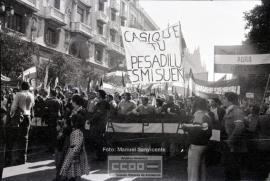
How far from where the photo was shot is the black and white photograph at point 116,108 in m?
5.20

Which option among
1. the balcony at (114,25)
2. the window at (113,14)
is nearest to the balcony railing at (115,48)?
the balcony at (114,25)

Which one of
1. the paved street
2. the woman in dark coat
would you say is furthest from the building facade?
the woman in dark coat

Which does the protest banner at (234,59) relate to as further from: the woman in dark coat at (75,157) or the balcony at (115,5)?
the woman in dark coat at (75,157)

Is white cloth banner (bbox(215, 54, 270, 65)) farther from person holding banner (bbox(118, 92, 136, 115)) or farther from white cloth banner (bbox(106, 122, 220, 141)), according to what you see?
person holding banner (bbox(118, 92, 136, 115))

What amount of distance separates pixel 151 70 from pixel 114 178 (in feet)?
7.87

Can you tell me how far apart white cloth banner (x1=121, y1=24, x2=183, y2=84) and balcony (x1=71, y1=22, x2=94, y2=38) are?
1.49 m

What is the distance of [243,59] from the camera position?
7.91 metres

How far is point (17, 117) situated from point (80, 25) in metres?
2.81

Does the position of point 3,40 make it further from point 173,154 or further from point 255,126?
point 255,126

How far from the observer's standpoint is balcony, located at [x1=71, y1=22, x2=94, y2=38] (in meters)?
8.04

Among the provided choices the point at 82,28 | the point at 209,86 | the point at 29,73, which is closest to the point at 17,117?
the point at 29,73

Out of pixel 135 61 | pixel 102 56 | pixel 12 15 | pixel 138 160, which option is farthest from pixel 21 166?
pixel 12 15

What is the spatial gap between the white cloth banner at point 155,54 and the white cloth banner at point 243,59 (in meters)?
1.32

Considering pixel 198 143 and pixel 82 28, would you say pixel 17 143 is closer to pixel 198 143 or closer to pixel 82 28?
pixel 82 28
